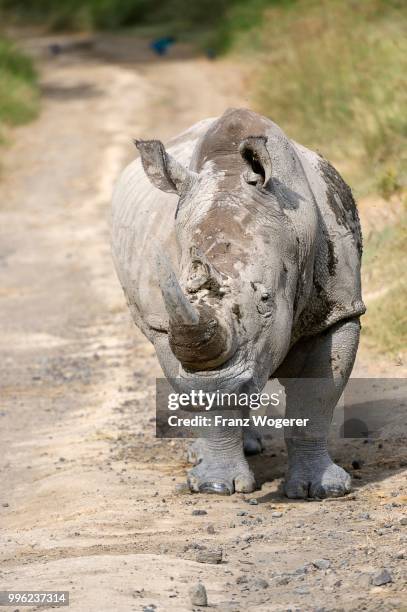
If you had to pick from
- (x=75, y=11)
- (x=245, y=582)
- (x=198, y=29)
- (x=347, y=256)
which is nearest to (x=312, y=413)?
(x=347, y=256)

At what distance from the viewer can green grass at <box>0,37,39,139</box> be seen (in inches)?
869

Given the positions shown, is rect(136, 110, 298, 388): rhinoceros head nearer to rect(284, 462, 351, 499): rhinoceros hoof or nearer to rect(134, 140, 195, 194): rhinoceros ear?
rect(134, 140, 195, 194): rhinoceros ear

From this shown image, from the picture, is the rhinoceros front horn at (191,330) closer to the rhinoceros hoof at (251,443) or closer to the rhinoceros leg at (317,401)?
the rhinoceros leg at (317,401)

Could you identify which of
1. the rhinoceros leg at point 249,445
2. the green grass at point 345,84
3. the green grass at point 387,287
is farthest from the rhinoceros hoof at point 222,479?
the green grass at point 345,84

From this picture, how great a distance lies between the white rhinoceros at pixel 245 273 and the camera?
5.18 metres

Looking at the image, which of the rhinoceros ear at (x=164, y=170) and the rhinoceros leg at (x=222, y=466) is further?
the rhinoceros leg at (x=222, y=466)

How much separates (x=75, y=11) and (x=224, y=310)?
3281cm

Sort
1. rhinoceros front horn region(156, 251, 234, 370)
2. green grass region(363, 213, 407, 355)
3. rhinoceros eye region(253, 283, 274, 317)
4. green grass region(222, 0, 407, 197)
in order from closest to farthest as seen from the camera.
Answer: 1. rhinoceros front horn region(156, 251, 234, 370)
2. rhinoceros eye region(253, 283, 274, 317)
3. green grass region(363, 213, 407, 355)
4. green grass region(222, 0, 407, 197)

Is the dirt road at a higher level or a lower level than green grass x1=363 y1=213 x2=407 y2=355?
lower

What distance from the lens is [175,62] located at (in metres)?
28.3

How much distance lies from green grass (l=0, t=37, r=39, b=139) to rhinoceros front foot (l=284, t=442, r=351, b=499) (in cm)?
1486

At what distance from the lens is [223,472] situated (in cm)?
Result: 661

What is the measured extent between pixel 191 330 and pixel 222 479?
1824 millimetres

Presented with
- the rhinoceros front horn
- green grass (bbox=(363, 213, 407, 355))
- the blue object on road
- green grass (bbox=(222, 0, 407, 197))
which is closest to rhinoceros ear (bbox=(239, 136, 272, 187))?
the rhinoceros front horn
